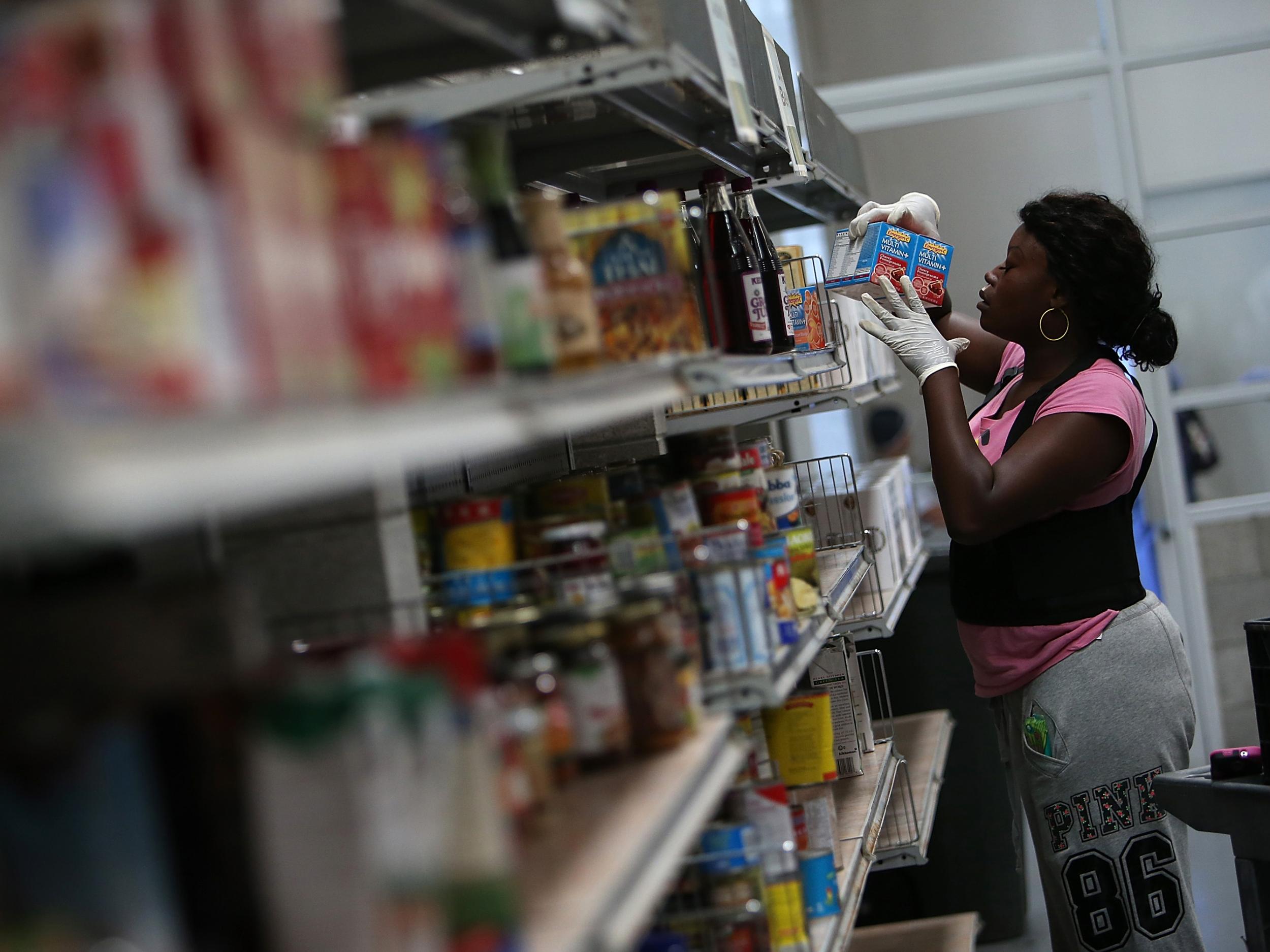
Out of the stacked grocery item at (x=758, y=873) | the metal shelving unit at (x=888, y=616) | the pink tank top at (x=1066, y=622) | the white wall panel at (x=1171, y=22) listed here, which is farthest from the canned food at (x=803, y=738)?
the white wall panel at (x=1171, y=22)

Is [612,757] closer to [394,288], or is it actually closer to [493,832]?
[493,832]

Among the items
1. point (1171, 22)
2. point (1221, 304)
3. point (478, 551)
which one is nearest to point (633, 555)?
point (478, 551)

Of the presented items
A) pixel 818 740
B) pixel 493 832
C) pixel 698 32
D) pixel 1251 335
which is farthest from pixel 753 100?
pixel 1251 335

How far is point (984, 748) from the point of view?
4.30 metres

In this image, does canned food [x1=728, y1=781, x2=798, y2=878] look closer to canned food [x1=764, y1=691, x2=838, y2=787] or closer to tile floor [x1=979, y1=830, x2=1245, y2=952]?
canned food [x1=764, y1=691, x2=838, y2=787]

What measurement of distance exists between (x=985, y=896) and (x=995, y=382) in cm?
160

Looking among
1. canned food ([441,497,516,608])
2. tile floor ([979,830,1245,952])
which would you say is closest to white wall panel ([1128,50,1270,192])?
tile floor ([979,830,1245,952])

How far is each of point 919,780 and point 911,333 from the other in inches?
50.3

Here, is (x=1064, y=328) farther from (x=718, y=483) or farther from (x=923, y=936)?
(x=923, y=936)

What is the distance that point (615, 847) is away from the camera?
1.14 meters

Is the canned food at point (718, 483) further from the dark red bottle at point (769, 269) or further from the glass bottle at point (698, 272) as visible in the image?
the dark red bottle at point (769, 269)

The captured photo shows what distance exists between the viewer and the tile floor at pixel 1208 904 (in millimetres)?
4062

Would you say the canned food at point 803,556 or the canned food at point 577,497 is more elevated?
the canned food at point 577,497

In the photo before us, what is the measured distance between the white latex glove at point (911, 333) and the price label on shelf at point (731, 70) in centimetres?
113
